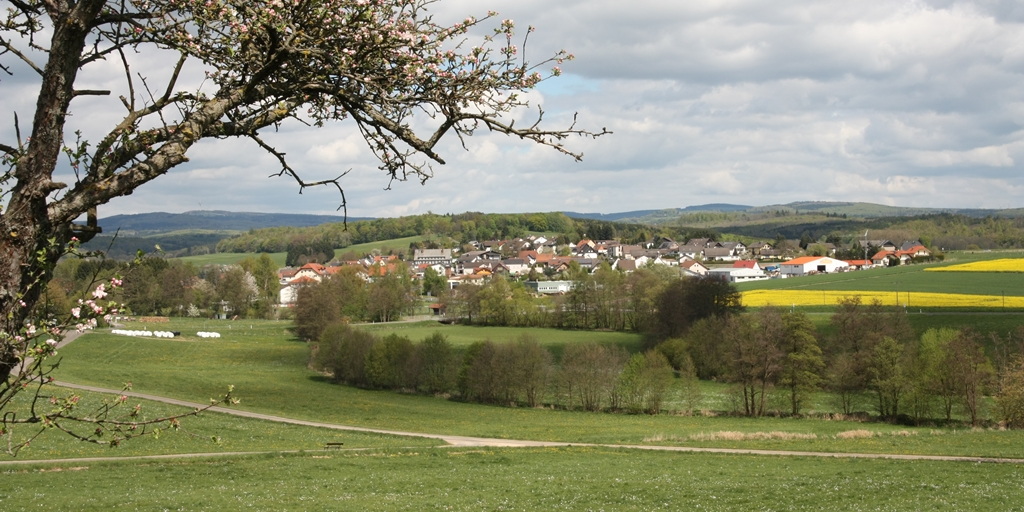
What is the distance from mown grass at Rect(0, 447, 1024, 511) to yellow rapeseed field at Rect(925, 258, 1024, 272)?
306 ft

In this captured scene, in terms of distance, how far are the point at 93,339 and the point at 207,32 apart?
7907 centimetres

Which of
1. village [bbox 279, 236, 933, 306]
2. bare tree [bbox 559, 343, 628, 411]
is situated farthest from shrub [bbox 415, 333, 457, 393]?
village [bbox 279, 236, 933, 306]

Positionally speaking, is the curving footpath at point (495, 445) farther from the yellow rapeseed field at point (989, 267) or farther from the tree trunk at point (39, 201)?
the yellow rapeseed field at point (989, 267)

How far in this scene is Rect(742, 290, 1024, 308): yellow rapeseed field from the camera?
73.9 metres

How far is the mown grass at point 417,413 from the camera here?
2930 cm

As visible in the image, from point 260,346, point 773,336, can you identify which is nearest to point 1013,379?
point 773,336

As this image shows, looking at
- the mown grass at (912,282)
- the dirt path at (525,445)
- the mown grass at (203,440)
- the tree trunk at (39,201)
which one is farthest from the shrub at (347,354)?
the mown grass at (912,282)

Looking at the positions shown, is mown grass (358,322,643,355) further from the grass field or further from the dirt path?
the dirt path

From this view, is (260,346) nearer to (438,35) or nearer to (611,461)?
(611,461)

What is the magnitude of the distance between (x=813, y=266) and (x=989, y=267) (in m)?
42.2

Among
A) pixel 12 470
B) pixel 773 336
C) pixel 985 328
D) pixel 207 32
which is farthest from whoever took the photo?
pixel 985 328

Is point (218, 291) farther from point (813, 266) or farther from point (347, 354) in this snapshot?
point (813, 266)

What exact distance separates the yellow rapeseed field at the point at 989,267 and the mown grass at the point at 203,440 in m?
96.1

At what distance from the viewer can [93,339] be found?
74250mm
